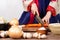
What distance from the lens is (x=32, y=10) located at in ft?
Answer: 6.63

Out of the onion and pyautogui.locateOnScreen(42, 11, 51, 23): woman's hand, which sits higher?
pyautogui.locateOnScreen(42, 11, 51, 23): woman's hand

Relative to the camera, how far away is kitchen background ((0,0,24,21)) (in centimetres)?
259

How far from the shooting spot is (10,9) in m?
2.62

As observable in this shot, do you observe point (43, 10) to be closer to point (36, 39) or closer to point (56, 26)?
point (56, 26)

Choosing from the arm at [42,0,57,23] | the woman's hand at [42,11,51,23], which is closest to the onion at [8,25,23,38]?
the woman's hand at [42,11,51,23]

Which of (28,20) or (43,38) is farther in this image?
(28,20)

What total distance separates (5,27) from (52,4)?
82 cm

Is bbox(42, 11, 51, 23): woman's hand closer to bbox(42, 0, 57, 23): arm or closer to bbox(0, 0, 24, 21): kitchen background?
bbox(42, 0, 57, 23): arm

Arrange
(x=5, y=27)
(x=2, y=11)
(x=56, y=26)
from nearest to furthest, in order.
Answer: (x=56, y=26) → (x=5, y=27) → (x=2, y=11)

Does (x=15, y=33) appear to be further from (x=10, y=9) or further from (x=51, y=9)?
(x=10, y=9)

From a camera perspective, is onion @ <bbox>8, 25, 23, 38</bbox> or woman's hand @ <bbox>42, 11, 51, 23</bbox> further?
woman's hand @ <bbox>42, 11, 51, 23</bbox>

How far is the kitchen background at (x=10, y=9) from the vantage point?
259 cm

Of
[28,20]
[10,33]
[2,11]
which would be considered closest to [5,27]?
[10,33]

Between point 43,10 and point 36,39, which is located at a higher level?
point 43,10
